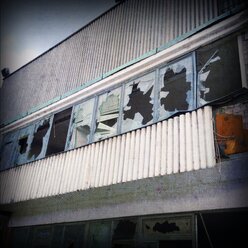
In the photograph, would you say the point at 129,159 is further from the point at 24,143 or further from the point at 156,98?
the point at 24,143

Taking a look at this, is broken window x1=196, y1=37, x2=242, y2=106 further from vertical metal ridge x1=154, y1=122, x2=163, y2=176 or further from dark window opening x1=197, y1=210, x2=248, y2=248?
dark window opening x1=197, y1=210, x2=248, y2=248

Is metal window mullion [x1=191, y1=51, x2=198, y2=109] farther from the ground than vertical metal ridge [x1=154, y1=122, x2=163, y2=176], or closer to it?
farther from the ground

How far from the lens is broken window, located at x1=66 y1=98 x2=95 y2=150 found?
805 cm

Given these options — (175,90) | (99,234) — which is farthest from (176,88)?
(99,234)

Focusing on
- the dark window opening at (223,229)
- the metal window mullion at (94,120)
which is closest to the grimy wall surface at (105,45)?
the metal window mullion at (94,120)

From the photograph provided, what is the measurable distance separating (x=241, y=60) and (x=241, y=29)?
79cm

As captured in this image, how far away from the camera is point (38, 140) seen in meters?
9.82

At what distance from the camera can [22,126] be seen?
10703 millimetres

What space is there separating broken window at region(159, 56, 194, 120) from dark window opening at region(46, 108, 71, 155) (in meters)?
3.75

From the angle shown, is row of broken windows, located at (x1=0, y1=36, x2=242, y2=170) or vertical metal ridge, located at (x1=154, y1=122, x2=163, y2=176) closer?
vertical metal ridge, located at (x1=154, y1=122, x2=163, y2=176)

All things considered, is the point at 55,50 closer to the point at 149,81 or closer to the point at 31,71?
the point at 31,71

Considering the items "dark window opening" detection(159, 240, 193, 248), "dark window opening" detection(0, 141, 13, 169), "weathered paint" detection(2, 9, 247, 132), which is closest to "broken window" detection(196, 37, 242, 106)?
"weathered paint" detection(2, 9, 247, 132)

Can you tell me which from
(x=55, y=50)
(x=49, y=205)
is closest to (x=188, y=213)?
(x=49, y=205)

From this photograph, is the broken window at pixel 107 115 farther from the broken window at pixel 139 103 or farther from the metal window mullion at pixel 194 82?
the metal window mullion at pixel 194 82
